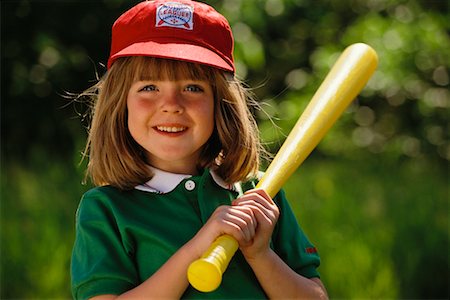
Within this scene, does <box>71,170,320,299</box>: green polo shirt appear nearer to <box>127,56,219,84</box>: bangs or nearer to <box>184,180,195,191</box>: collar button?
<box>184,180,195,191</box>: collar button

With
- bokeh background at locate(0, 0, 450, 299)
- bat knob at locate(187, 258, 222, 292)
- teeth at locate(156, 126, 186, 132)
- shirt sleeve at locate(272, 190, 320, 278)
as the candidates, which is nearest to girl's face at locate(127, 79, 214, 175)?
teeth at locate(156, 126, 186, 132)

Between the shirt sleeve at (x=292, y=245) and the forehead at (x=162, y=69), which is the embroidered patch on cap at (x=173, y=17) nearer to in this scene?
the forehead at (x=162, y=69)

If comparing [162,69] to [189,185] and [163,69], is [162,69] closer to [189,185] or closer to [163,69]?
[163,69]

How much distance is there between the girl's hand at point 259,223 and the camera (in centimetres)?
201

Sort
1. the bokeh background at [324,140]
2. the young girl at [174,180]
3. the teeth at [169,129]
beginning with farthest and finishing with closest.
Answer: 1. the bokeh background at [324,140]
2. the teeth at [169,129]
3. the young girl at [174,180]

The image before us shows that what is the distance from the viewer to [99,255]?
81.4 inches

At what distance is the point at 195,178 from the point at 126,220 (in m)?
0.23

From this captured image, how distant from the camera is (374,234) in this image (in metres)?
4.43

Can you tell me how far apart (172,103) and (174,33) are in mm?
187

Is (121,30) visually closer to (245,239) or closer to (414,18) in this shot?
(245,239)

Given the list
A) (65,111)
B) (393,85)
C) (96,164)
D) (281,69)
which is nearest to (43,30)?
(65,111)

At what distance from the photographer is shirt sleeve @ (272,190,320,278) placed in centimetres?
226

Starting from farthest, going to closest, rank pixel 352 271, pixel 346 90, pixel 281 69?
pixel 281 69 → pixel 352 271 → pixel 346 90

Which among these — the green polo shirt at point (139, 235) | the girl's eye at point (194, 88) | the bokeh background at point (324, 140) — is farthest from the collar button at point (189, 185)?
the bokeh background at point (324, 140)
